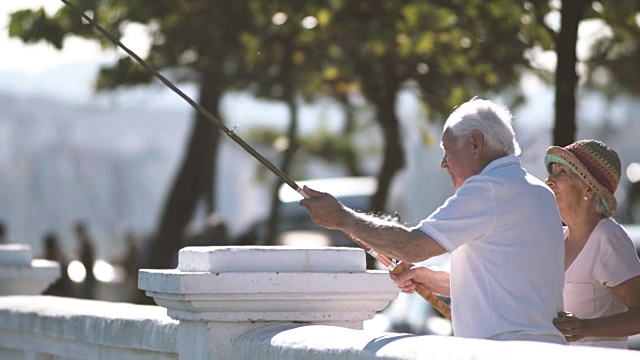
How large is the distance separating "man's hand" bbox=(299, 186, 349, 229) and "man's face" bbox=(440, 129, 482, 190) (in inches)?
14.5

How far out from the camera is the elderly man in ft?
16.0

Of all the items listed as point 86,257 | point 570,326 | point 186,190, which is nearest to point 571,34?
point 570,326

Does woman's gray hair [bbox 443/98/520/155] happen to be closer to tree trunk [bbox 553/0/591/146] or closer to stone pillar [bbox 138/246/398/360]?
stone pillar [bbox 138/246/398/360]

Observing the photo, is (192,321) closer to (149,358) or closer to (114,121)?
(149,358)

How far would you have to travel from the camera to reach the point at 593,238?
5512mm

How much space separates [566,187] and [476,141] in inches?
24.1

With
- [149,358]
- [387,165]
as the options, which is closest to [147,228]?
[387,165]

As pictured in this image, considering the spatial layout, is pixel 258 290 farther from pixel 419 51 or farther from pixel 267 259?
pixel 419 51

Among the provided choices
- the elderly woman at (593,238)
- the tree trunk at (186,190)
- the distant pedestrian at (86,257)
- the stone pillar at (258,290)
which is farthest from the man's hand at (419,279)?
the tree trunk at (186,190)

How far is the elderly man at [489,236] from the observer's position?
192 inches

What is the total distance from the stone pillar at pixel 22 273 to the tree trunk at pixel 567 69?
2.97 meters

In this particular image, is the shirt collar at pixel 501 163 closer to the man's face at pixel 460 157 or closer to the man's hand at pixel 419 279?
the man's face at pixel 460 157

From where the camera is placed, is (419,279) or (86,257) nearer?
(419,279)

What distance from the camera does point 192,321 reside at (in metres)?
5.56
